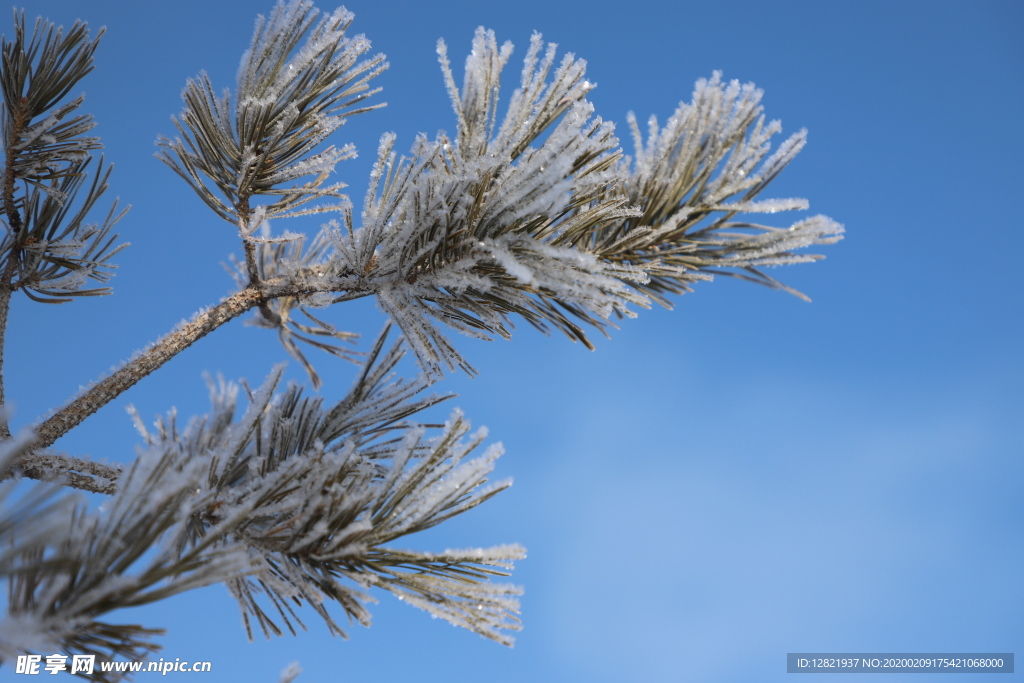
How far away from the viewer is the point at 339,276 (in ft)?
4.11

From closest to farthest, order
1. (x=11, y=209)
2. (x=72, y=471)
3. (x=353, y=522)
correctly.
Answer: (x=353, y=522)
(x=72, y=471)
(x=11, y=209)

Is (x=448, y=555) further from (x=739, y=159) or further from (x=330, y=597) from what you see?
(x=739, y=159)

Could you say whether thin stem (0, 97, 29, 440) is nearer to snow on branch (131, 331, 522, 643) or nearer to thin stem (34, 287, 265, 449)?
thin stem (34, 287, 265, 449)

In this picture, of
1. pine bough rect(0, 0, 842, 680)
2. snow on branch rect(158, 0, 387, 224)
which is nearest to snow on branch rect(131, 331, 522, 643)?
pine bough rect(0, 0, 842, 680)

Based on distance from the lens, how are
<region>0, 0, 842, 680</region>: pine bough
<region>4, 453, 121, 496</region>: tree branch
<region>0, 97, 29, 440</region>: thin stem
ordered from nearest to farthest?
<region>0, 0, 842, 680</region>: pine bough → <region>4, 453, 121, 496</region>: tree branch → <region>0, 97, 29, 440</region>: thin stem

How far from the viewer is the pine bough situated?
0.70 meters

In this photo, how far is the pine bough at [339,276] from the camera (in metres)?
0.70

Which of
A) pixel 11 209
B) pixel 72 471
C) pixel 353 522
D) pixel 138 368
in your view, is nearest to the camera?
pixel 353 522

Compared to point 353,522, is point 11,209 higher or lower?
higher

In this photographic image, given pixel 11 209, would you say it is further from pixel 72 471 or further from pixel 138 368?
pixel 72 471

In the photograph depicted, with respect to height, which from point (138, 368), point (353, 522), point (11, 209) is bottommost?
point (353, 522)

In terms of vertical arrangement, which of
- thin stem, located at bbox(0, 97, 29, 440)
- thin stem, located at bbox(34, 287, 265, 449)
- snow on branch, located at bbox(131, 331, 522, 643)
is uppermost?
thin stem, located at bbox(0, 97, 29, 440)

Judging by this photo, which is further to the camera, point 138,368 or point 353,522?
point 138,368

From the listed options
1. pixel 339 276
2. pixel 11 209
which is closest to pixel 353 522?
pixel 339 276
